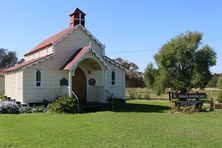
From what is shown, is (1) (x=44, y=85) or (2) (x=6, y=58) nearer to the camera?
(1) (x=44, y=85)

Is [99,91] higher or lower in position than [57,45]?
lower

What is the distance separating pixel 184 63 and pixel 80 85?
13.7 metres

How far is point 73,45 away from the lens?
1022 inches

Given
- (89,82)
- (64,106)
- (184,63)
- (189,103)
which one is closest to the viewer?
(64,106)

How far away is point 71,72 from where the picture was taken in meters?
23.1

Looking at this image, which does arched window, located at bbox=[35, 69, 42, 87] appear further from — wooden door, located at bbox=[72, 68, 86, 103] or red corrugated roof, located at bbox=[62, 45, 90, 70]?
wooden door, located at bbox=[72, 68, 86, 103]

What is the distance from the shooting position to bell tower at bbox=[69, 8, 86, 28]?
91.2 feet

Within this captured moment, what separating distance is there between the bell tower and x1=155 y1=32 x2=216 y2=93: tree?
455 inches

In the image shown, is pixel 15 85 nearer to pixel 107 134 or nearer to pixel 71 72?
pixel 71 72

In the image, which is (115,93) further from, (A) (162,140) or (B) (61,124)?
(A) (162,140)

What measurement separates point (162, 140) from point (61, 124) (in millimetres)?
5849

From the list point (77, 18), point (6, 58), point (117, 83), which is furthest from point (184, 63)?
point (6, 58)

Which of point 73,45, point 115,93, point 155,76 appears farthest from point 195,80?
point 73,45

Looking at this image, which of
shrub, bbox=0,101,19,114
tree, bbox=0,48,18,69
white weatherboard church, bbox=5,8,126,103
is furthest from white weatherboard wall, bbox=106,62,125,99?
tree, bbox=0,48,18,69
